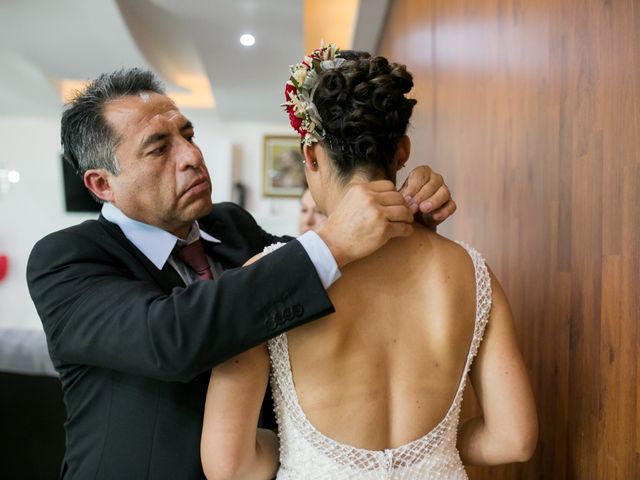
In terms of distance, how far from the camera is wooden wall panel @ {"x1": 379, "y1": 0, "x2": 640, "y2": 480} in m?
1.24

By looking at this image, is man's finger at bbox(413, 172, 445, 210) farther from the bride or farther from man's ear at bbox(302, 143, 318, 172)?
man's ear at bbox(302, 143, 318, 172)

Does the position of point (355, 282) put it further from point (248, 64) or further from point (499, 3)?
point (248, 64)

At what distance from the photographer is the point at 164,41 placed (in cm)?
648

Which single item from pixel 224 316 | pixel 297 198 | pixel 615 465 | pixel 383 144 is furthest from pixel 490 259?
pixel 297 198

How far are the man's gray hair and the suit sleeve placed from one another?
1.94ft

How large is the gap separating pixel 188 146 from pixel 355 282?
842mm

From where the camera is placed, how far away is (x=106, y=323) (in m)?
1.29

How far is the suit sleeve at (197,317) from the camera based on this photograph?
116 centimetres

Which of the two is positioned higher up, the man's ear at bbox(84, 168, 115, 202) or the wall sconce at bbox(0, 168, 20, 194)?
the wall sconce at bbox(0, 168, 20, 194)

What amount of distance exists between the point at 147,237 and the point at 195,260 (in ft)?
0.53

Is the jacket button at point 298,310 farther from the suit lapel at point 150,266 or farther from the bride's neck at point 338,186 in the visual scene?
the suit lapel at point 150,266

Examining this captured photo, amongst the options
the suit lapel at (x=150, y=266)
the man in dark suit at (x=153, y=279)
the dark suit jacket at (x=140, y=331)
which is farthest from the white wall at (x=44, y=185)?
the dark suit jacket at (x=140, y=331)

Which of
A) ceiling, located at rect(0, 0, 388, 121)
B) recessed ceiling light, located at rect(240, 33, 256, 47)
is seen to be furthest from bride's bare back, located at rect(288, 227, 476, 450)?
recessed ceiling light, located at rect(240, 33, 256, 47)

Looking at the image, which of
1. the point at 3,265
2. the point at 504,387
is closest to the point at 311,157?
the point at 504,387
